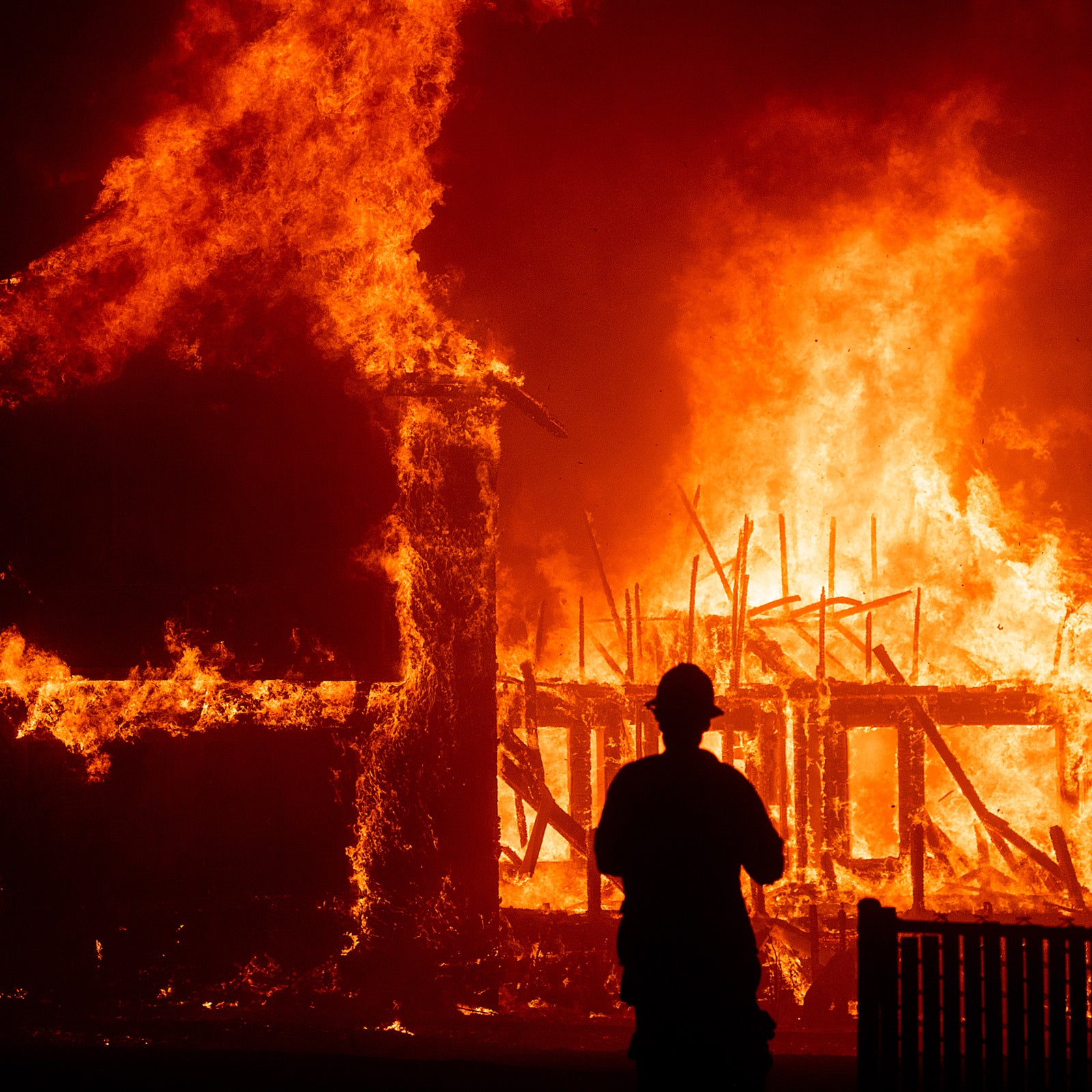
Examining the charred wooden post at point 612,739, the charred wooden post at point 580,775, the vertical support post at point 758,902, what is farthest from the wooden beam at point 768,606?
the vertical support post at point 758,902

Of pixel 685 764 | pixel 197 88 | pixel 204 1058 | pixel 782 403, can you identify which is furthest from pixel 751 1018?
pixel 782 403

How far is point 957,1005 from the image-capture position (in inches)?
208

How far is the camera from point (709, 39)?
22.1 m

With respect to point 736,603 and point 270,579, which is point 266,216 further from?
point 736,603

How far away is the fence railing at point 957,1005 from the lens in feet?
17.2

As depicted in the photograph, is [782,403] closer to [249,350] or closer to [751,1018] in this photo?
[249,350]

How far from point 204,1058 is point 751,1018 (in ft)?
16.7

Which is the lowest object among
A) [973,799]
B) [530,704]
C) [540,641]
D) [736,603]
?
[973,799]

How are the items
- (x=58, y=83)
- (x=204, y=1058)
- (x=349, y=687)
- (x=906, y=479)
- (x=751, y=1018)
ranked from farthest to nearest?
(x=906, y=479), (x=58, y=83), (x=349, y=687), (x=204, y=1058), (x=751, y=1018)

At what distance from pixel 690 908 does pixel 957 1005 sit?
1.84 m

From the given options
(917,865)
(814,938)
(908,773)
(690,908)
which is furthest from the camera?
(908,773)

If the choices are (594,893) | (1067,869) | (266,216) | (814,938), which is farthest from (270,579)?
(1067,869)

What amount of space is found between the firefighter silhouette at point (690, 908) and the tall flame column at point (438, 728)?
6.70 m

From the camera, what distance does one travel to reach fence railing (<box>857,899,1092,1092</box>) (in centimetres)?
524
